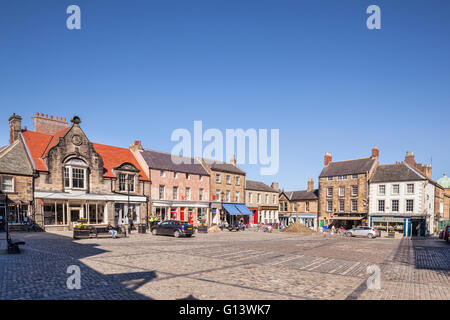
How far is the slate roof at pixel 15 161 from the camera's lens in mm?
28453

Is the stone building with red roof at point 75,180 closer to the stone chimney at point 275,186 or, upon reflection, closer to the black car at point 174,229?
the black car at point 174,229

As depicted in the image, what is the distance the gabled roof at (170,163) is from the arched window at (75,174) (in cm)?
892

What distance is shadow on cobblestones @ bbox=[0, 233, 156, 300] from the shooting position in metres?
8.74

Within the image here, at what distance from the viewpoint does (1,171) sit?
27875 mm

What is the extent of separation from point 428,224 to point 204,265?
4459 cm

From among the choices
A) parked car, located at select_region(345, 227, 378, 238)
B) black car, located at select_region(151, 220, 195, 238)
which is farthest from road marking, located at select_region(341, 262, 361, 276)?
parked car, located at select_region(345, 227, 378, 238)

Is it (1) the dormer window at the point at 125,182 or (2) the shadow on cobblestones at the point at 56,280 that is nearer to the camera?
(2) the shadow on cobblestones at the point at 56,280

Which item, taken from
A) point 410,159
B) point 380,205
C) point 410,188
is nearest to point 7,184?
point 380,205

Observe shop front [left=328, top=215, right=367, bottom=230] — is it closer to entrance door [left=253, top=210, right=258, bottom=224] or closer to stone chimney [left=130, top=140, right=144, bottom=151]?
entrance door [left=253, top=210, right=258, bottom=224]

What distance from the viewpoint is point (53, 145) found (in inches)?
1281

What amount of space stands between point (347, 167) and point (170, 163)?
28350mm

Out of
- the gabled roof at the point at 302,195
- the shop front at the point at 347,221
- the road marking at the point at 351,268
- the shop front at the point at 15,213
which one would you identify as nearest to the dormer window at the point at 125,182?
the shop front at the point at 15,213
